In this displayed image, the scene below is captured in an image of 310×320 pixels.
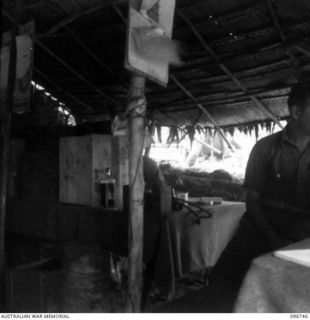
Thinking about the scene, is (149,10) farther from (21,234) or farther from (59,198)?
(21,234)

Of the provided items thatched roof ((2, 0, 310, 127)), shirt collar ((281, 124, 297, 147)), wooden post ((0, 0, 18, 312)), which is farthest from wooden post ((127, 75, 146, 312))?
thatched roof ((2, 0, 310, 127))

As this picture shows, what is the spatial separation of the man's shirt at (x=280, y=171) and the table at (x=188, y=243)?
1.74ft

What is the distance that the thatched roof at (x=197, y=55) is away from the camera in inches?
141

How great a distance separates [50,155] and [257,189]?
2.00m

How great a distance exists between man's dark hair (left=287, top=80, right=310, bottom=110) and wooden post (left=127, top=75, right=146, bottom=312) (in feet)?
3.42

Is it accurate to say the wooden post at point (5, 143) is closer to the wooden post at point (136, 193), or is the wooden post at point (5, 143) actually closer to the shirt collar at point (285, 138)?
the wooden post at point (136, 193)

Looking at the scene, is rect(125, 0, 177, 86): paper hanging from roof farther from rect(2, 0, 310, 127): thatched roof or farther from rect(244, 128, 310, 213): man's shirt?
rect(2, 0, 310, 127): thatched roof

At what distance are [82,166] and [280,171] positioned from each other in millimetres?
1622

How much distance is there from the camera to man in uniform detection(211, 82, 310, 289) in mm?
2666

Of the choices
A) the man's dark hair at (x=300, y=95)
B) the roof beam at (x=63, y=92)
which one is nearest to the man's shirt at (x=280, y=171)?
the man's dark hair at (x=300, y=95)

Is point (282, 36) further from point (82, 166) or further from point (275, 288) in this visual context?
point (275, 288)

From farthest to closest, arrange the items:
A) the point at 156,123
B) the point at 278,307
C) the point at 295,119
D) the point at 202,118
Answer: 1. the point at 156,123
2. the point at 202,118
3. the point at 295,119
4. the point at 278,307

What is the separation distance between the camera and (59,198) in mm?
3594

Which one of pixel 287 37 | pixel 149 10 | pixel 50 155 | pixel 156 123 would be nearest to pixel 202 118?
pixel 156 123
